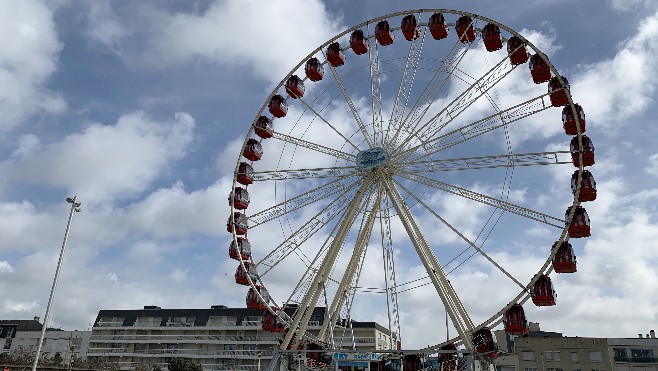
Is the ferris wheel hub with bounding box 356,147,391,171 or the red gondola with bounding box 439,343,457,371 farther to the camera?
the ferris wheel hub with bounding box 356,147,391,171

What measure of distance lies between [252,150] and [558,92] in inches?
768

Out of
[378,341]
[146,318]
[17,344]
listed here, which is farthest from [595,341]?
[17,344]

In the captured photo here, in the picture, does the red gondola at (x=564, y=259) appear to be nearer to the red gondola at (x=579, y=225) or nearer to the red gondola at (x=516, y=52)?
the red gondola at (x=579, y=225)

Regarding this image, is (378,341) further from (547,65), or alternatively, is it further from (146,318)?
(547,65)

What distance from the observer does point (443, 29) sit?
34688 mm

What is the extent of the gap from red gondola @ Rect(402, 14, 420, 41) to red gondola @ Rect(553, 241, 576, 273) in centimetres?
1598

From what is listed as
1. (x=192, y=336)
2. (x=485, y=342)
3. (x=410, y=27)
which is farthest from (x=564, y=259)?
(x=192, y=336)

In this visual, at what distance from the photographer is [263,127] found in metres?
38.2

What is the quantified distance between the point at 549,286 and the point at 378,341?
227 ft

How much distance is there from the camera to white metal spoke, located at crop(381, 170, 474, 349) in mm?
29875

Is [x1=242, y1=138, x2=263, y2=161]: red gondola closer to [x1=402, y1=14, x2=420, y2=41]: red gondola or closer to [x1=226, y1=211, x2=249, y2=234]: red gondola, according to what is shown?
[x1=226, y1=211, x2=249, y2=234]: red gondola

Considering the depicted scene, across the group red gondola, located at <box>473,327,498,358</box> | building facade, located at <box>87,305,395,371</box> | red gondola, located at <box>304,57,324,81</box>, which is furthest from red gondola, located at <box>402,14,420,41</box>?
building facade, located at <box>87,305,395,371</box>

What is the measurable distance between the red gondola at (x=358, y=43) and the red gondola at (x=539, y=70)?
10.8m

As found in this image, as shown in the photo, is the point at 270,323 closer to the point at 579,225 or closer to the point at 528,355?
the point at 579,225
